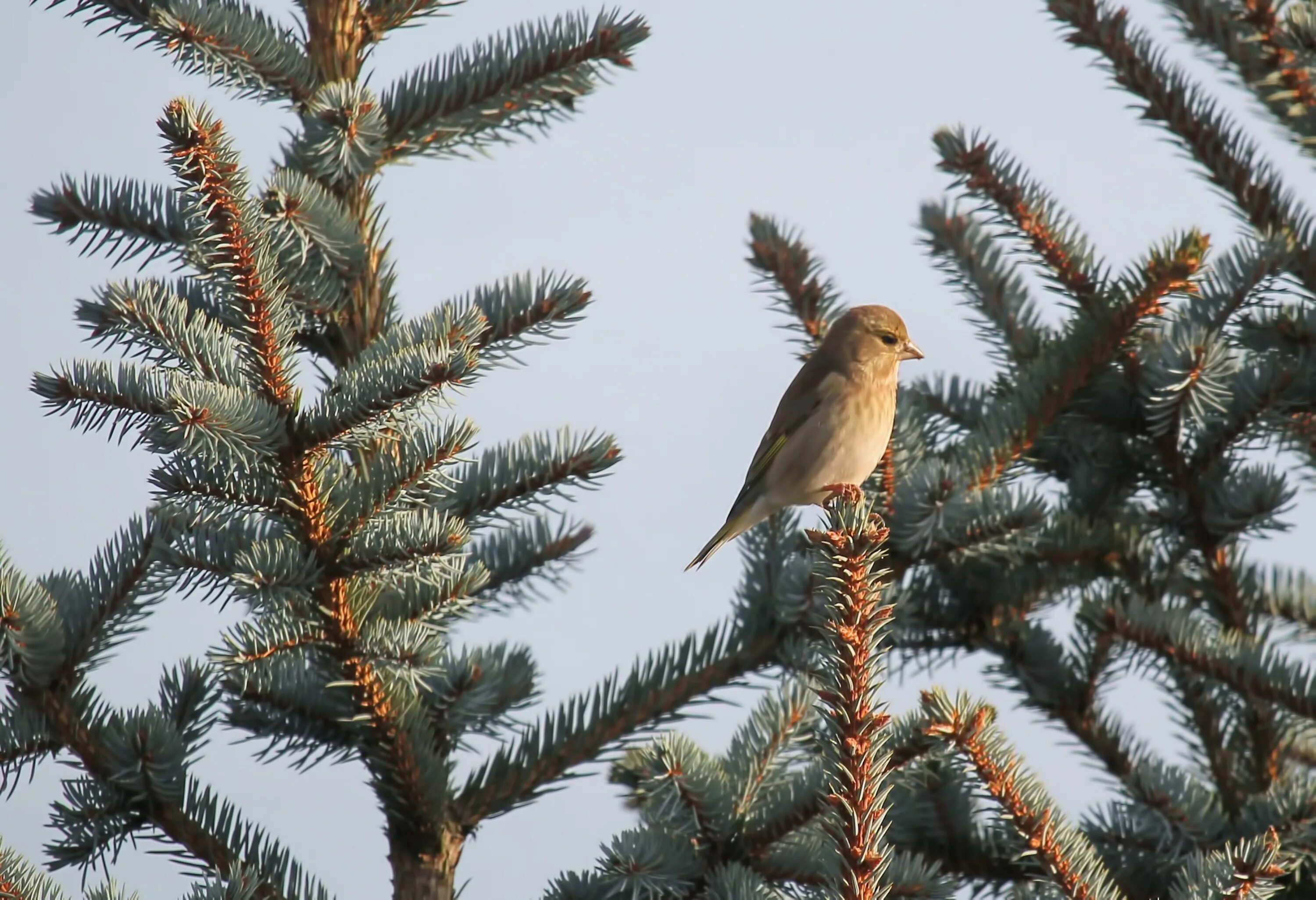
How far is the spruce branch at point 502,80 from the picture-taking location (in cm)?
315

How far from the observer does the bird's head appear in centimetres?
432

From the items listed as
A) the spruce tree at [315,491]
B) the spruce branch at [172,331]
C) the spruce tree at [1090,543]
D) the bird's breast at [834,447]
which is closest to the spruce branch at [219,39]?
the spruce tree at [315,491]

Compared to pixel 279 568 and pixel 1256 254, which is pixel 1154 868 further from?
pixel 279 568

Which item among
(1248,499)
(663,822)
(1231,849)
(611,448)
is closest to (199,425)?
(611,448)

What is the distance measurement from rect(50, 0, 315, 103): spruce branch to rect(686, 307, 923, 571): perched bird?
1739 millimetres

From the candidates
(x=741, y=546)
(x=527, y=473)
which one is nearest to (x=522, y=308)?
(x=527, y=473)

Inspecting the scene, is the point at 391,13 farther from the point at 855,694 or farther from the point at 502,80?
the point at 855,694

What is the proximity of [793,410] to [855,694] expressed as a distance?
9.77 feet

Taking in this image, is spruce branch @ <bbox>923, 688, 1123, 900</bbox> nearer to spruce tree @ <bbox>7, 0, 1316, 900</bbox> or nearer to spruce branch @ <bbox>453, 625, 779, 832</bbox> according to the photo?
spruce tree @ <bbox>7, 0, 1316, 900</bbox>

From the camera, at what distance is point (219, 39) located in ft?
9.62

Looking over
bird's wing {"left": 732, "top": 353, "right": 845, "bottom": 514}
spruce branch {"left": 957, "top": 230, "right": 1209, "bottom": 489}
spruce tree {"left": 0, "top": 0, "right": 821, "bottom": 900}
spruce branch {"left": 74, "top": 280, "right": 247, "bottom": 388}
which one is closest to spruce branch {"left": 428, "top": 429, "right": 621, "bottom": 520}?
spruce tree {"left": 0, "top": 0, "right": 821, "bottom": 900}

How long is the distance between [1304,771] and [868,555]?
238 centimetres

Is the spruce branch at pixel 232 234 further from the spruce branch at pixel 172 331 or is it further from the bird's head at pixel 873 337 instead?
the bird's head at pixel 873 337

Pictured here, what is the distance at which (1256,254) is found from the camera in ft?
11.5
